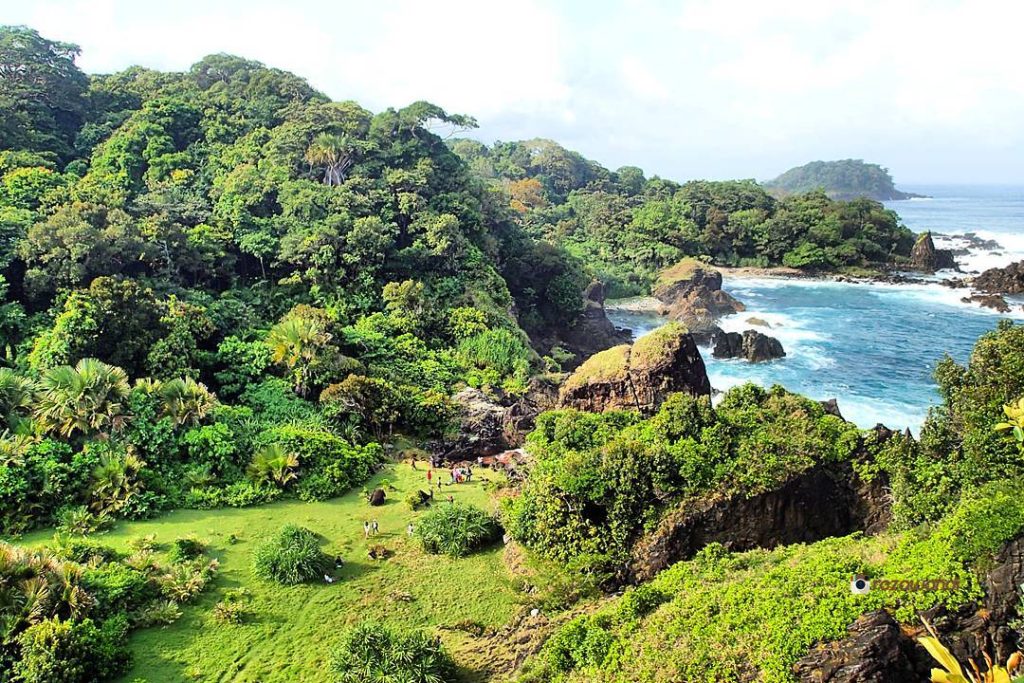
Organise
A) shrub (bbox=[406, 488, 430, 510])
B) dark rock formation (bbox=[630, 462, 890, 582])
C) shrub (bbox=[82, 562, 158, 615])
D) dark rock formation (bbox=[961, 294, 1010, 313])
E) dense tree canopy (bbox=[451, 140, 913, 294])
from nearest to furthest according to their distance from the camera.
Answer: shrub (bbox=[82, 562, 158, 615]), dark rock formation (bbox=[630, 462, 890, 582]), shrub (bbox=[406, 488, 430, 510]), dark rock formation (bbox=[961, 294, 1010, 313]), dense tree canopy (bbox=[451, 140, 913, 294])

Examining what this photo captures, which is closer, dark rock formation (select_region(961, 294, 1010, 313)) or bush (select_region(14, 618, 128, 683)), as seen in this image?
bush (select_region(14, 618, 128, 683))

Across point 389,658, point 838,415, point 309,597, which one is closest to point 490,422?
point 309,597

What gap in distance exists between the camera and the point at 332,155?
137 ft

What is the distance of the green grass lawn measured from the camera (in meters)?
13.8

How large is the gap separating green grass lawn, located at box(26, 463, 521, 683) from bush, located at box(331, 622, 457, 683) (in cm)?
76

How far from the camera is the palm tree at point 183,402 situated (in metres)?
21.5

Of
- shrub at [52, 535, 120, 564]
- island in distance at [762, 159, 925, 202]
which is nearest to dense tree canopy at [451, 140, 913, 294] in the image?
shrub at [52, 535, 120, 564]

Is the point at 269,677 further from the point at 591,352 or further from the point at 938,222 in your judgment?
the point at 938,222

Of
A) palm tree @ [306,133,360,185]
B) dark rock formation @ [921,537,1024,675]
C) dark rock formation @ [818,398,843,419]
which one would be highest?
palm tree @ [306,133,360,185]

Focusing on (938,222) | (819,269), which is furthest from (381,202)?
(938,222)

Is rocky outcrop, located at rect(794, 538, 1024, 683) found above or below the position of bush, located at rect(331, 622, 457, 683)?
above

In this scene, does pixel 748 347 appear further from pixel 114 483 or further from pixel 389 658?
pixel 114 483

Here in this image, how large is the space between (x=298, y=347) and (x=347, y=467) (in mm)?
6113

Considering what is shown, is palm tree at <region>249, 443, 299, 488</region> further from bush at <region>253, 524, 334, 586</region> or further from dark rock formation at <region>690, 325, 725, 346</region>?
dark rock formation at <region>690, 325, 725, 346</region>
